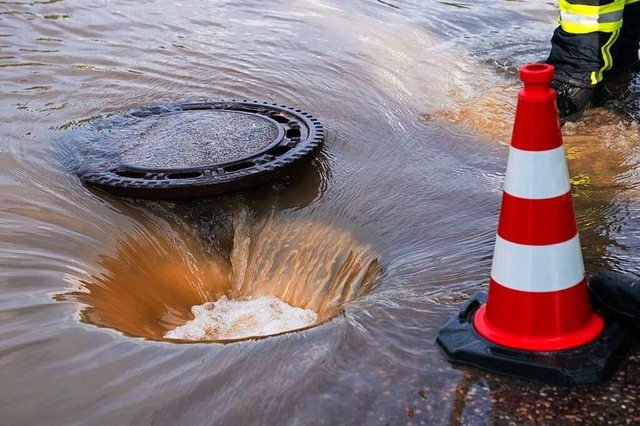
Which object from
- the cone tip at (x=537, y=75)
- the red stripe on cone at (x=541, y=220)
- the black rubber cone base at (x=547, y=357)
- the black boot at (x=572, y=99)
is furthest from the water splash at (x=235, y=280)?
the black boot at (x=572, y=99)

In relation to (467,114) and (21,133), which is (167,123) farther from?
(467,114)

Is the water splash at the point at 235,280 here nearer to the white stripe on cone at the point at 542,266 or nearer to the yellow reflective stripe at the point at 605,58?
the white stripe on cone at the point at 542,266

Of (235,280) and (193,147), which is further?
(193,147)

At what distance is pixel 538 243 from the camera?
7.17 ft

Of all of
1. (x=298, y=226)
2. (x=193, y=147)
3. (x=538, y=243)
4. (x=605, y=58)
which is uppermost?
(x=605, y=58)

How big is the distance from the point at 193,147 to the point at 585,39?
7.81 ft

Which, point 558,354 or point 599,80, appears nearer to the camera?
point 558,354

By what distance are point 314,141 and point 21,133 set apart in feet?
5.88

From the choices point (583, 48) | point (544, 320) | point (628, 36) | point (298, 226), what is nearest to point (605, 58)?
point (583, 48)

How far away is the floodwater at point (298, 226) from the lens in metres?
2.16

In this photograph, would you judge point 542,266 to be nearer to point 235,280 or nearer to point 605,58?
point 235,280

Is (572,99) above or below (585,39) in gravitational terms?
below

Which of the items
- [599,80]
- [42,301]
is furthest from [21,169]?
[599,80]

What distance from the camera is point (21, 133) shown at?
442 cm
